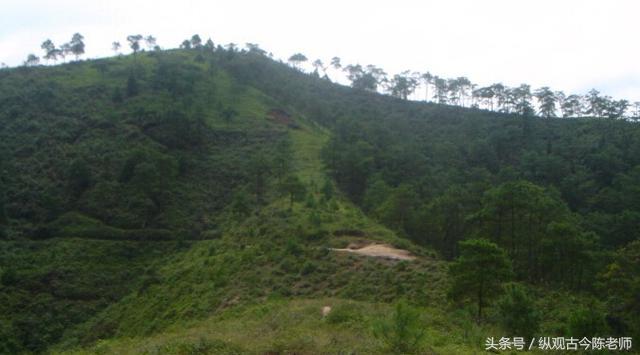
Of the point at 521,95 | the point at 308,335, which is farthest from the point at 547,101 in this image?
the point at 308,335

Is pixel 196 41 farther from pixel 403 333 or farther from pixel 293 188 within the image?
A: pixel 403 333

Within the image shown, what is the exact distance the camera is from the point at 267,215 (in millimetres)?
40250

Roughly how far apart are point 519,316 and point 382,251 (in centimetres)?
1278

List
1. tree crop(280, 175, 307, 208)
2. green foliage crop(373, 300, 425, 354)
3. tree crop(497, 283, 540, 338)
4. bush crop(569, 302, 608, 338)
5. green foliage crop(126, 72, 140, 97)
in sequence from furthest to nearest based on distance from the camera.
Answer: green foliage crop(126, 72, 140, 97) < tree crop(280, 175, 307, 208) < tree crop(497, 283, 540, 338) < bush crop(569, 302, 608, 338) < green foliage crop(373, 300, 425, 354)

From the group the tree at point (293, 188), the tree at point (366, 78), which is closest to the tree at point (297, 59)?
the tree at point (366, 78)

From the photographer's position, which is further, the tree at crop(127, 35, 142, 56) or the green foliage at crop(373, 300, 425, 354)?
the tree at crop(127, 35, 142, 56)

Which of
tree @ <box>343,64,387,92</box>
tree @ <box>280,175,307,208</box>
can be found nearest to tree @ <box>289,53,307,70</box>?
tree @ <box>343,64,387,92</box>

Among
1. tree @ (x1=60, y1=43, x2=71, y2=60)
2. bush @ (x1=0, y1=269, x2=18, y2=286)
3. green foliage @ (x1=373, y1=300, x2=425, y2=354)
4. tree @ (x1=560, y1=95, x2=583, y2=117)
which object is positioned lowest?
bush @ (x1=0, y1=269, x2=18, y2=286)

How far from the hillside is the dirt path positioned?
63 centimetres

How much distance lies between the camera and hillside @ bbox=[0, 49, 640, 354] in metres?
22.1

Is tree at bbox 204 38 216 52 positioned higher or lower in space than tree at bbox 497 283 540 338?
higher

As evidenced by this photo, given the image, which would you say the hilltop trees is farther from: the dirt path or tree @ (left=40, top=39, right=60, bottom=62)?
the dirt path

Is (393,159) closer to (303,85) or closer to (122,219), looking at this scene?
(122,219)

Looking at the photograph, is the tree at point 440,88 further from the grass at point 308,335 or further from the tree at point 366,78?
the grass at point 308,335
